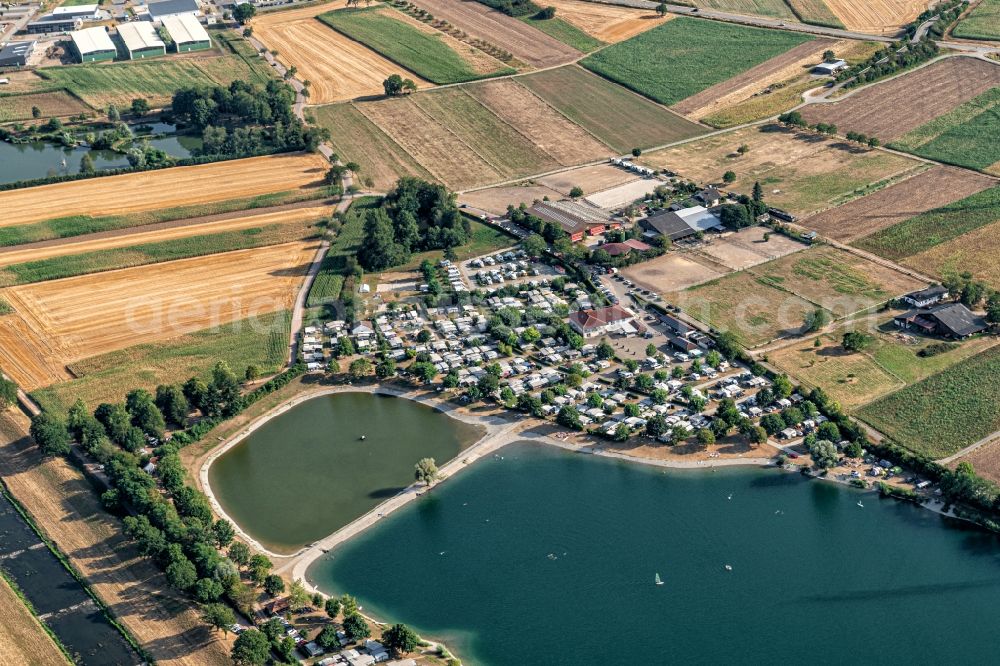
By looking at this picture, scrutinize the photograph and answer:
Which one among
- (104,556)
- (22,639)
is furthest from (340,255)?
(22,639)

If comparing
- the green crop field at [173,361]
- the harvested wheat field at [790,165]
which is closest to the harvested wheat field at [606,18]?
the harvested wheat field at [790,165]

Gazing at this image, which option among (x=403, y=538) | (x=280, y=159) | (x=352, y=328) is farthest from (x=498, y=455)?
(x=280, y=159)

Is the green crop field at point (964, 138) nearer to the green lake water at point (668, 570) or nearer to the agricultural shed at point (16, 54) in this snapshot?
the green lake water at point (668, 570)

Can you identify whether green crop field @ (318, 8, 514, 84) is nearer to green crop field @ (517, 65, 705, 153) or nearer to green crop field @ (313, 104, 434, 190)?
green crop field @ (517, 65, 705, 153)

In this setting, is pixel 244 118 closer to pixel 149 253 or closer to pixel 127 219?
pixel 127 219

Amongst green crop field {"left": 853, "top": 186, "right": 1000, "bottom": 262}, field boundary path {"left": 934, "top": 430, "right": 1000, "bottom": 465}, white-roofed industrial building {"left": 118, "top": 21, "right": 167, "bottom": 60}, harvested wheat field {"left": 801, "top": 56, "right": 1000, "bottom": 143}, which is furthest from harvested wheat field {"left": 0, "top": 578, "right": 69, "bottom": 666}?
white-roofed industrial building {"left": 118, "top": 21, "right": 167, "bottom": 60}

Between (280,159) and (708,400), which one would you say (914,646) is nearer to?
(708,400)
